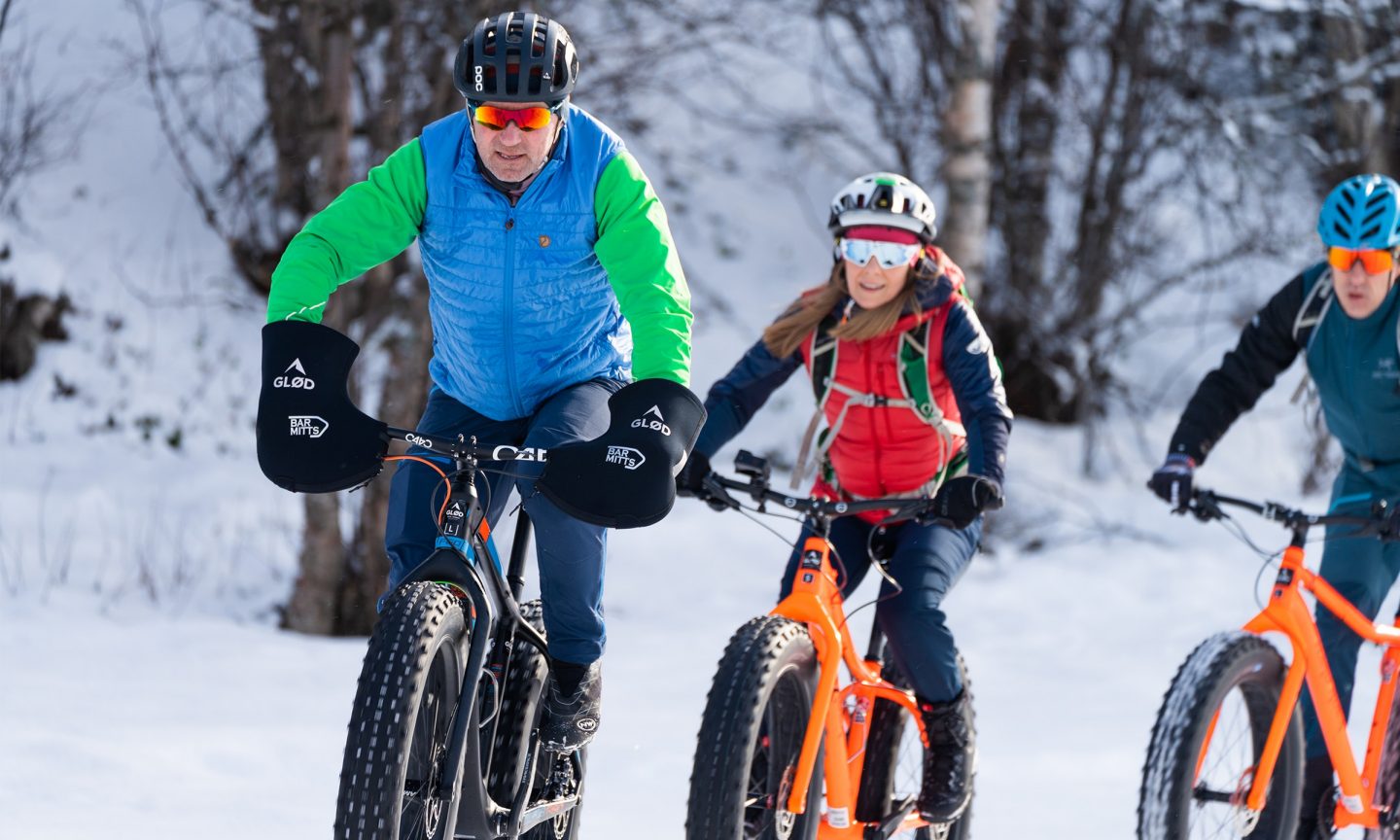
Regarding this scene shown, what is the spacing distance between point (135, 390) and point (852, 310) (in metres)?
7.55

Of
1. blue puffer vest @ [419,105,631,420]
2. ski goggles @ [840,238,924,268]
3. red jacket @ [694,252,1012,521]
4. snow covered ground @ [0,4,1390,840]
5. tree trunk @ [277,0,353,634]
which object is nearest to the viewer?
blue puffer vest @ [419,105,631,420]

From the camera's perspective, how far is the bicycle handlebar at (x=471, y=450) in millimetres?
3135

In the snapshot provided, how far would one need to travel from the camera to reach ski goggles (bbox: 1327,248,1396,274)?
443 cm

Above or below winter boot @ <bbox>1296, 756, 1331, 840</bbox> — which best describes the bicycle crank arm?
below

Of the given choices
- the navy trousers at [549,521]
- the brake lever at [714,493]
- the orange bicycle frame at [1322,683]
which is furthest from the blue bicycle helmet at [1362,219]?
the navy trousers at [549,521]

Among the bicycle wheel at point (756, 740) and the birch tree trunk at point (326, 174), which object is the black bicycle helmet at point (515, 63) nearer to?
the bicycle wheel at point (756, 740)

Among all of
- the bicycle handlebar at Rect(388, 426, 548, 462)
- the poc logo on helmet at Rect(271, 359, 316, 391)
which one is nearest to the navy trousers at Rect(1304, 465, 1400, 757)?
the bicycle handlebar at Rect(388, 426, 548, 462)

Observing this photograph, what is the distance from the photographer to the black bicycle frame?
3.18 m

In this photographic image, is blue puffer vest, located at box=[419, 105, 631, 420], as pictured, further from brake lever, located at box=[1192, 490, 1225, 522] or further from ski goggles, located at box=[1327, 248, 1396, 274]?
ski goggles, located at box=[1327, 248, 1396, 274]

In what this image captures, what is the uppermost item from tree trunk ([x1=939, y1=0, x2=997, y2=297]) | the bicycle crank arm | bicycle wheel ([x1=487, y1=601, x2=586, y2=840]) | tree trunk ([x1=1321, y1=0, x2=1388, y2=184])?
tree trunk ([x1=1321, y1=0, x2=1388, y2=184])

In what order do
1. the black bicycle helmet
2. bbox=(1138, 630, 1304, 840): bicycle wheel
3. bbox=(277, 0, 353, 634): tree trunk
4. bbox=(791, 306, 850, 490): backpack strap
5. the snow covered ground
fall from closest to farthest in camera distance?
the black bicycle helmet < bbox=(1138, 630, 1304, 840): bicycle wheel < bbox=(791, 306, 850, 490): backpack strap < the snow covered ground < bbox=(277, 0, 353, 634): tree trunk

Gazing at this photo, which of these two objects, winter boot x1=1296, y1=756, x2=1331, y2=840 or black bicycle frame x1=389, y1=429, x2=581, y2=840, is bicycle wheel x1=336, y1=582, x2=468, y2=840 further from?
winter boot x1=1296, y1=756, x2=1331, y2=840

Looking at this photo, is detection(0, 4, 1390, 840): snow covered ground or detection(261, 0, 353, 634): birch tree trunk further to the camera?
detection(261, 0, 353, 634): birch tree trunk

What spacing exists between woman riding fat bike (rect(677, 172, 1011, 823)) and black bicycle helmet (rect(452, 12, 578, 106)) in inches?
42.7
